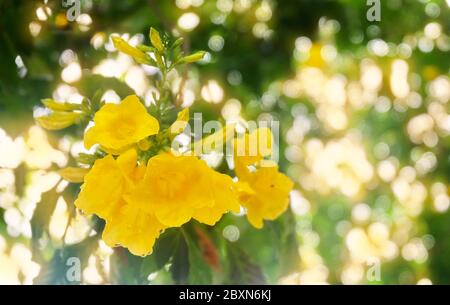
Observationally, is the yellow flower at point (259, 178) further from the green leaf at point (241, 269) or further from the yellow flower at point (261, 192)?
the green leaf at point (241, 269)

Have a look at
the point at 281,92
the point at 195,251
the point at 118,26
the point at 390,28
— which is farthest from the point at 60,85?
the point at 390,28

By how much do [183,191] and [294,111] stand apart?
1998 mm

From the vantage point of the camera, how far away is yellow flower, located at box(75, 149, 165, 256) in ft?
3.71

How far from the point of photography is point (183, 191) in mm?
1170

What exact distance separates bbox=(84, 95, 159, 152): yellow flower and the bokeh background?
0.31 meters

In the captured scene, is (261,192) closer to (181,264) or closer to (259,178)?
(259,178)

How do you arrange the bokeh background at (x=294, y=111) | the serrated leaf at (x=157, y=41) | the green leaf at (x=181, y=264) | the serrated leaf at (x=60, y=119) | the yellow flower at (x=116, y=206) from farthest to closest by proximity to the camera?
the bokeh background at (x=294, y=111) < the green leaf at (x=181, y=264) < the serrated leaf at (x=60, y=119) < the serrated leaf at (x=157, y=41) < the yellow flower at (x=116, y=206)

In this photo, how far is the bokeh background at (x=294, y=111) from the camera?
67.2 inches

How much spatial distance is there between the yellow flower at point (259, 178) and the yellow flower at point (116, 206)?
0.26 m

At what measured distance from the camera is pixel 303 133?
3.14 meters

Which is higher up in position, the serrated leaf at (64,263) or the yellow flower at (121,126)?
the yellow flower at (121,126)

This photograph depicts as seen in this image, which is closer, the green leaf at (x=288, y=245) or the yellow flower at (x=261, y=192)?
the yellow flower at (x=261, y=192)
